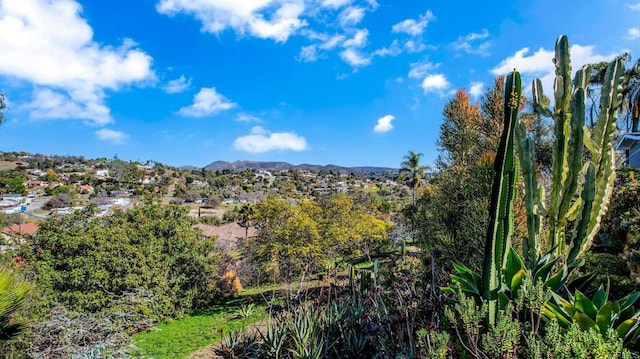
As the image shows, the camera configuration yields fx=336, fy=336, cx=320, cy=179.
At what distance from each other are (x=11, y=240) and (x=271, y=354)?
995cm

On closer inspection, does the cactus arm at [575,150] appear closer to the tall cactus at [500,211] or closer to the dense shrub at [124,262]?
the tall cactus at [500,211]

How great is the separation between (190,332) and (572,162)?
9922 mm

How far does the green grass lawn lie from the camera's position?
316 inches

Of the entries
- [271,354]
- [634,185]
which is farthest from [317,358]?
[634,185]

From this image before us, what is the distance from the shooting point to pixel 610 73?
146 inches

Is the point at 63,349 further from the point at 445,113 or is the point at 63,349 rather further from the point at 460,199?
the point at 445,113

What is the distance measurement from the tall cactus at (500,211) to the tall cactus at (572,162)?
132cm

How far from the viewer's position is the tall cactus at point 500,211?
2.51 metres

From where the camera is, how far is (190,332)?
963 centimetres

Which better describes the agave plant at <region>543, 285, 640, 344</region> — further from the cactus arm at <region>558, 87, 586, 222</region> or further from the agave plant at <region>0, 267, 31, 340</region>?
the agave plant at <region>0, 267, 31, 340</region>

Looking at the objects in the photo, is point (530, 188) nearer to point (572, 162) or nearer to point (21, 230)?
point (572, 162)

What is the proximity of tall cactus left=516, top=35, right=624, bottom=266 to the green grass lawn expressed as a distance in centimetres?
553

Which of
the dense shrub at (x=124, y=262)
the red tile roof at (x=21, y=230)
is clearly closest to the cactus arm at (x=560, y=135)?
the dense shrub at (x=124, y=262)

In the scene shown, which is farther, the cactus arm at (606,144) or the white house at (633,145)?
the white house at (633,145)
